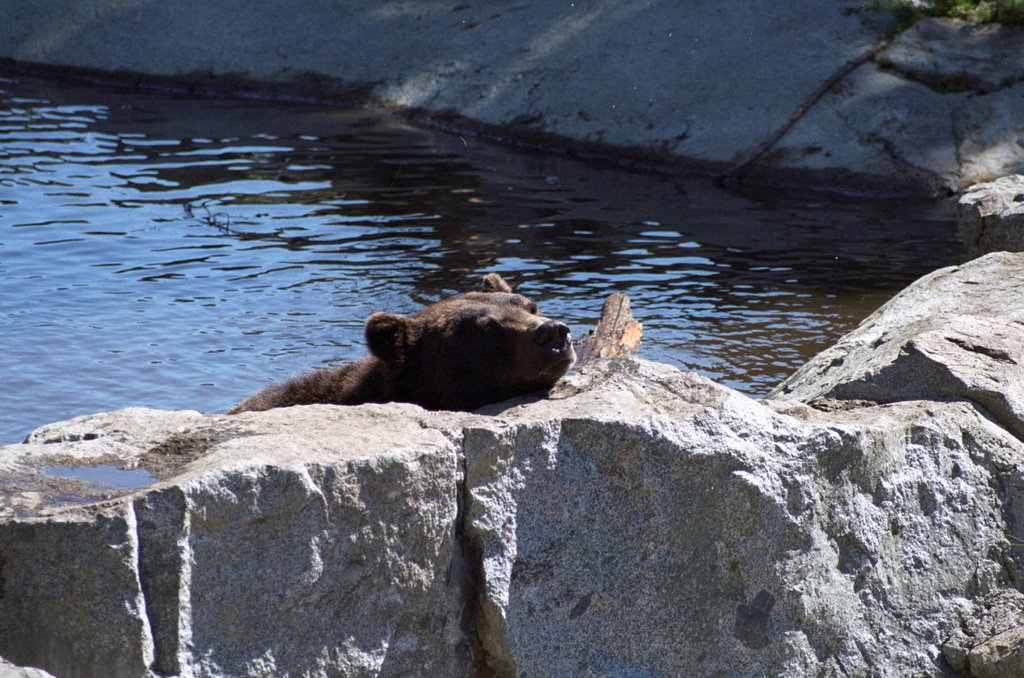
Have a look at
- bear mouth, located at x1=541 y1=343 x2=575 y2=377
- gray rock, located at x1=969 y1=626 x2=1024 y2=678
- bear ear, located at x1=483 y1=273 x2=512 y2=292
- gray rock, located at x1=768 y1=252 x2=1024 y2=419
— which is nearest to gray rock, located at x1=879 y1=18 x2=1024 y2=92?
gray rock, located at x1=768 y1=252 x2=1024 y2=419

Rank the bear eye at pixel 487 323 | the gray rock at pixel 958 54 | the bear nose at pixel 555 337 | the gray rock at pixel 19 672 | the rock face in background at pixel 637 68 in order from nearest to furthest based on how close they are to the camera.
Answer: the gray rock at pixel 19 672 → the bear nose at pixel 555 337 → the bear eye at pixel 487 323 → the rock face in background at pixel 637 68 → the gray rock at pixel 958 54

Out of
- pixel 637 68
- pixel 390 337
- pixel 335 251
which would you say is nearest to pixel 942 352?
pixel 390 337

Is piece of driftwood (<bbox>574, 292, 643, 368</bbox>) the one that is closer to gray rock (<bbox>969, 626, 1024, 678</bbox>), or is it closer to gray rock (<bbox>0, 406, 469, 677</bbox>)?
gray rock (<bbox>969, 626, 1024, 678</bbox>)

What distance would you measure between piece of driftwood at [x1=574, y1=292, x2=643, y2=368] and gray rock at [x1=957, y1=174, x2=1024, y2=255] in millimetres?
2837

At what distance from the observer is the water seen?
8656 millimetres

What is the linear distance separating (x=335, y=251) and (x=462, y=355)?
6650mm

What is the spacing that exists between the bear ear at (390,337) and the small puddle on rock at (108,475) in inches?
63.2

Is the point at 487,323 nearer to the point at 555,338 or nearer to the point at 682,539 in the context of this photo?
the point at 555,338

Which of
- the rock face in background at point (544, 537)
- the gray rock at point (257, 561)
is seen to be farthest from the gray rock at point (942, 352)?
the gray rock at point (257, 561)

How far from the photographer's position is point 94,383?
26.1 feet

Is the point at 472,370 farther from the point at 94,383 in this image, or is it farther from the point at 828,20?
the point at 828,20

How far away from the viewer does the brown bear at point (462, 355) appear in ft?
14.9

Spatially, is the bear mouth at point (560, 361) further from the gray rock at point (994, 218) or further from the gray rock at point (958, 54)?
the gray rock at point (958, 54)

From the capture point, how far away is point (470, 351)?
15.8ft
